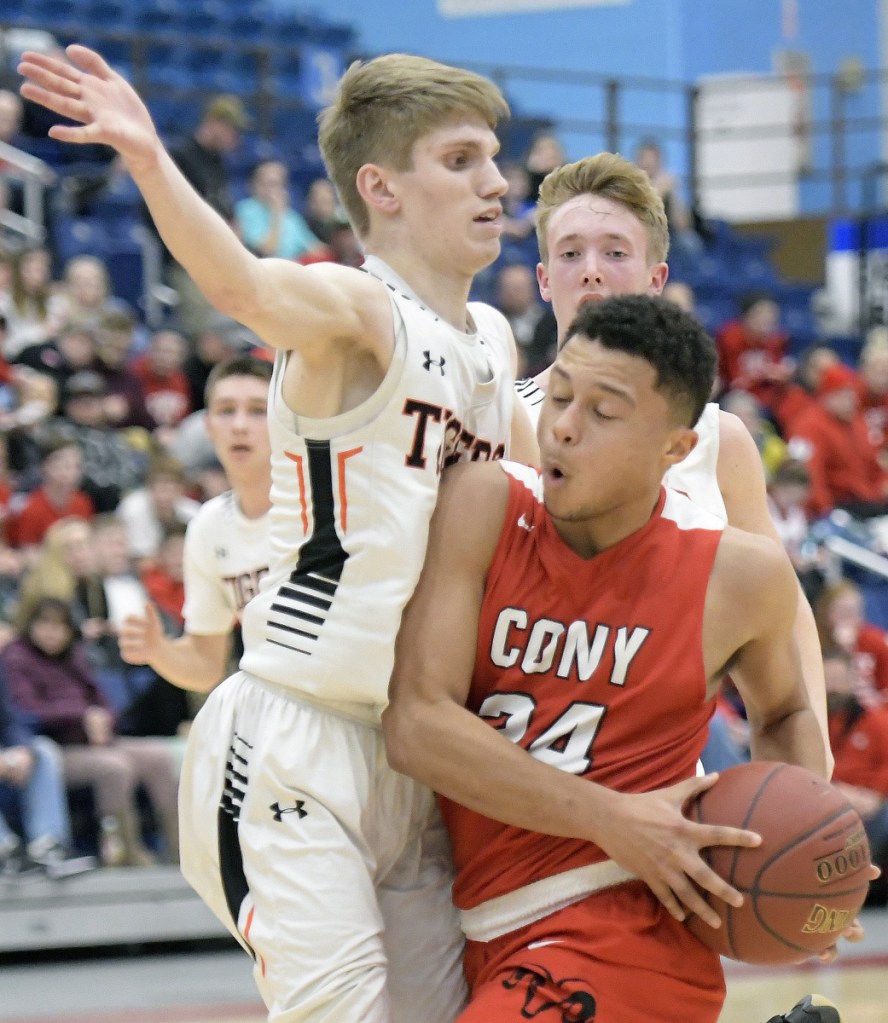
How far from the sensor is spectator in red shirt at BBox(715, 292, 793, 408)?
512 inches

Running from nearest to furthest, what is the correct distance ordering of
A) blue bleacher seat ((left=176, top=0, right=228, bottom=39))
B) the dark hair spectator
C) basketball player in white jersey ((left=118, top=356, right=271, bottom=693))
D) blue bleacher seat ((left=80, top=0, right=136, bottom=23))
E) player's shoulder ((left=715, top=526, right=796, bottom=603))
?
1. player's shoulder ((left=715, top=526, right=796, bottom=603))
2. basketball player in white jersey ((left=118, top=356, right=271, bottom=693))
3. the dark hair spectator
4. blue bleacher seat ((left=80, top=0, right=136, bottom=23))
5. blue bleacher seat ((left=176, top=0, right=228, bottom=39))

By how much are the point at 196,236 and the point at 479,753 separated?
0.94 metres

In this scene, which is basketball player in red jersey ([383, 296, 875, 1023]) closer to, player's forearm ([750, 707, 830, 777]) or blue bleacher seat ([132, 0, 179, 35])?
player's forearm ([750, 707, 830, 777])

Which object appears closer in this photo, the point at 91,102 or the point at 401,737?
the point at 91,102

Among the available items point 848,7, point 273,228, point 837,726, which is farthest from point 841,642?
point 848,7

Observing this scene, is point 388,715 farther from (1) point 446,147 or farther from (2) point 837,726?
(2) point 837,726

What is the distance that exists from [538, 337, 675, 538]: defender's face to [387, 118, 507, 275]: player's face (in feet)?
1.18

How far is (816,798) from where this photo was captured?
2.76 meters

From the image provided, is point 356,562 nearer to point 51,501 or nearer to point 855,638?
point 51,501

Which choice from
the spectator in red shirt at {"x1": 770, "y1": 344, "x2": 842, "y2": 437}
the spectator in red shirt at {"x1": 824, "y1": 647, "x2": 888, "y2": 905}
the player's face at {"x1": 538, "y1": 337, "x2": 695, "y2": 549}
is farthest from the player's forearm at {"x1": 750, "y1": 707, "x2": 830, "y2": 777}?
the spectator in red shirt at {"x1": 770, "y1": 344, "x2": 842, "y2": 437}

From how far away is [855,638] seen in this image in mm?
9289

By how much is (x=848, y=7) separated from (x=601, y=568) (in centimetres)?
1689

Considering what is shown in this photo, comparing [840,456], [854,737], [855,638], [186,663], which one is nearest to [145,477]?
[854,737]

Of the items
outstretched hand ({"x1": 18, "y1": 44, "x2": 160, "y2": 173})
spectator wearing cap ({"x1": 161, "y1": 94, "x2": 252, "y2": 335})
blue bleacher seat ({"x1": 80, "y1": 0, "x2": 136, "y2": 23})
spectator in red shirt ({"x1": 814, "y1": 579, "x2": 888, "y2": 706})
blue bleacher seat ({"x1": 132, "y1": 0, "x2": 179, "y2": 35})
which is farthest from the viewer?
blue bleacher seat ({"x1": 132, "y1": 0, "x2": 179, "y2": 35})
